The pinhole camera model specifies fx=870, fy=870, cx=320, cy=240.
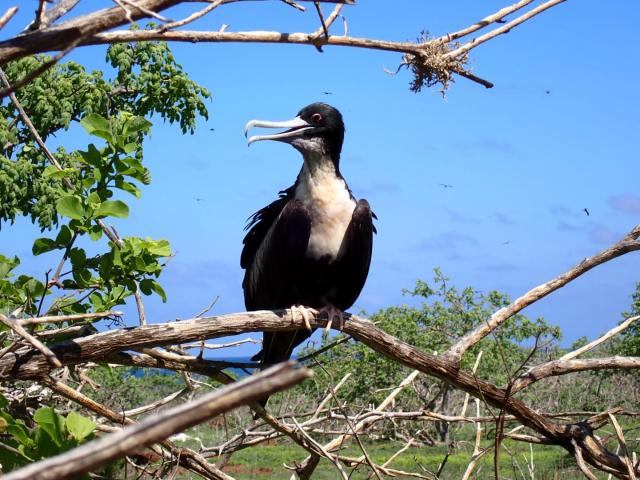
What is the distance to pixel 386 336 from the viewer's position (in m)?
2.68

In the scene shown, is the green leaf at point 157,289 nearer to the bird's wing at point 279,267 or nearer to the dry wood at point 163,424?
the bird's wing at point 279,267

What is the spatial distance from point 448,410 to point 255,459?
12.4 feet

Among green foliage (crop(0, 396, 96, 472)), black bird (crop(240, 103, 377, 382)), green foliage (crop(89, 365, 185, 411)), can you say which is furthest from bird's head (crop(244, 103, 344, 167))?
green foliage (crop(89, 365, 185, 411))

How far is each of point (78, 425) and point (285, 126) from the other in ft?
5.86

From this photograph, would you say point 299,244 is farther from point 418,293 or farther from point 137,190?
point 418,293

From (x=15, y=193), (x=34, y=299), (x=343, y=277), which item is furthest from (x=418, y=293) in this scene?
(x=34, y=299)

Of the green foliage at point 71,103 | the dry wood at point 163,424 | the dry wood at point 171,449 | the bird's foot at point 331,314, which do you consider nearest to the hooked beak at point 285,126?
the bird's foot at point 331,314

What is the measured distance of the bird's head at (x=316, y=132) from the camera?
341 centimetres

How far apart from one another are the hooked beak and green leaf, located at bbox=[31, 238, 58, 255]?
107 centimetres

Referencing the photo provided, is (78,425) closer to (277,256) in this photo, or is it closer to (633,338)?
(277,256)

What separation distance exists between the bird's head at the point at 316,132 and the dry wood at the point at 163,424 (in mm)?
2699

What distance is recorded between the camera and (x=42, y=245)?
2.32m

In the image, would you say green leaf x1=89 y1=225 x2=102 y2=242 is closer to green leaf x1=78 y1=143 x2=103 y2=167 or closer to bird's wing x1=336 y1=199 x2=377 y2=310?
green leaf x1=78 y1=143 x2=103 y2=167

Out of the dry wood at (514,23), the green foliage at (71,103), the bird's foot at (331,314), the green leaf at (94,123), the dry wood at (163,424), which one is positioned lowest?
the dry wood at (163,424)
